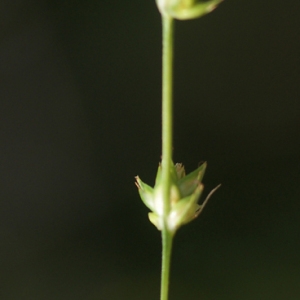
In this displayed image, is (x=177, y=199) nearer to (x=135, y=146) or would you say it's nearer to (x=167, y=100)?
(x=167, y=100)

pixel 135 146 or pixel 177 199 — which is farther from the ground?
pixel 135 146

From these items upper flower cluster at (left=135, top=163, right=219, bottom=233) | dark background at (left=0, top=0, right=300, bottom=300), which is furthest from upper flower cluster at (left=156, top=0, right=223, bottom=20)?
dark background at (left=0, top=0, right=300, bottom=300)

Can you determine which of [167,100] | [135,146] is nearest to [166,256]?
[167,100]

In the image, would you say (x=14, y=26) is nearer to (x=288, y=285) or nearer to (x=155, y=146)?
(x=155, y=146)

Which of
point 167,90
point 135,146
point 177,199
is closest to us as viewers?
point 167,90

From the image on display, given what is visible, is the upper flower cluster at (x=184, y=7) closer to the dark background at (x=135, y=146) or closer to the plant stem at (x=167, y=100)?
the plant stem at (x=167, y=100)

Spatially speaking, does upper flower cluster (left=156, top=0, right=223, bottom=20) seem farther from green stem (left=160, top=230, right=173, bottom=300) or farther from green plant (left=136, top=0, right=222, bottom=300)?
green stem (left=160, top=230, right=173, bottom=300)

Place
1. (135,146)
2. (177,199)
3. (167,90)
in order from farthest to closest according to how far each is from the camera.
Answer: (135,146)
(177,199)
(167,90)
